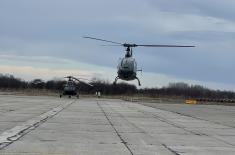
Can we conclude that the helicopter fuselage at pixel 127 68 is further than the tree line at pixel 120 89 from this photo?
No

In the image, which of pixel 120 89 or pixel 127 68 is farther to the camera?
pixel 120 89

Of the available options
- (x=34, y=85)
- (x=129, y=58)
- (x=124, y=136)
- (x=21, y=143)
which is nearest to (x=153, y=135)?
(x=124, y=136)

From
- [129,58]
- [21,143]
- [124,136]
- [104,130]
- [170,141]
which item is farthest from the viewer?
[129,58]

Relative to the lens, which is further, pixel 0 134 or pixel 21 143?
pixel 0 134

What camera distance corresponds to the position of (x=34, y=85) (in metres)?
172

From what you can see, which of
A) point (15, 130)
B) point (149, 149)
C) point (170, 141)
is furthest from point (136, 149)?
point (15, 130)

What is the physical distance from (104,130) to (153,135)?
236 cm

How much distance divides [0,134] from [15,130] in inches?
69.8

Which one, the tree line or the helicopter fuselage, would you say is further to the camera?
the tree line

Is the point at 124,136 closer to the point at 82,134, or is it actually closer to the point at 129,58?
the point at 82,134

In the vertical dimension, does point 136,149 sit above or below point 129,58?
below

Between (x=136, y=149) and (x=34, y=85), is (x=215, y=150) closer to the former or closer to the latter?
(x=136, y=149)

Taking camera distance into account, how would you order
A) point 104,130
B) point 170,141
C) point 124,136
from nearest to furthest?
point 170,141 < point 124,136 < point 104,130

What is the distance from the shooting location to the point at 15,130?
2047cm
